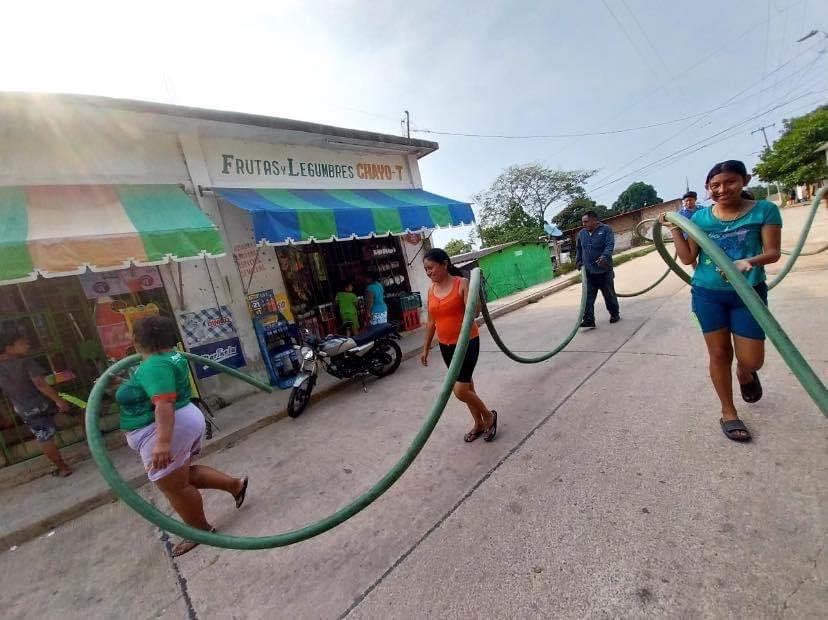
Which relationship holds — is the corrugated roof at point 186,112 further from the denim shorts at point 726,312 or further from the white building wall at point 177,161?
the denim shorts at point 726,312

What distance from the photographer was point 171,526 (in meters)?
2.07

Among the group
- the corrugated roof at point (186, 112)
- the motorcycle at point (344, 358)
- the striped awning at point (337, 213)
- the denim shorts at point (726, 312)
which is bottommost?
the motorcycle at point (344, 358)

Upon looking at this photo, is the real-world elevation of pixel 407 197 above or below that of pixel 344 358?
above

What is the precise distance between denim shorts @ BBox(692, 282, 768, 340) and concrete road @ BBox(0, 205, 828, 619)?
2.46ft

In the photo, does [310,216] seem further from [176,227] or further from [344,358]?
[344,358]

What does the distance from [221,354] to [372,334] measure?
2336 millimetres

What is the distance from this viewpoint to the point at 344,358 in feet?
18.2

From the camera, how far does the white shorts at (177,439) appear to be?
243 cm

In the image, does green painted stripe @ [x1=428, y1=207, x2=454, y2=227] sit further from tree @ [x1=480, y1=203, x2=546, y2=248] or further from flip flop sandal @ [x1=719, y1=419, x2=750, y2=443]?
tree @ [x1=480, y1=203, x2=546, y2=248]

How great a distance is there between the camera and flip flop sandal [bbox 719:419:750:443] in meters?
2.54

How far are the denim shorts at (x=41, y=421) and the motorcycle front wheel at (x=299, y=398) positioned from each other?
7.94ft

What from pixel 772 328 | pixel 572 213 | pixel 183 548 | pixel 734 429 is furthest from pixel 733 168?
pixel 572 213

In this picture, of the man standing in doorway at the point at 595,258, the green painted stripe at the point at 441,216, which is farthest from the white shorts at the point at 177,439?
the green painted stripe at the point at 441,216

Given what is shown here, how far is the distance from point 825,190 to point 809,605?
3092 mm
